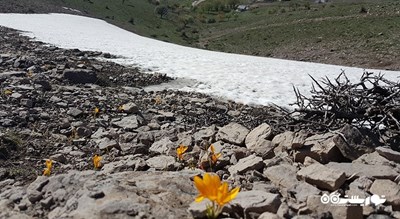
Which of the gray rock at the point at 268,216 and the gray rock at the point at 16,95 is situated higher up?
the gray rock at the point at 268,216

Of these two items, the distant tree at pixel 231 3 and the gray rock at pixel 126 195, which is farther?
the distant tree at pixel 231 3

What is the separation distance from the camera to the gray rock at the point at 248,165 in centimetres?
387

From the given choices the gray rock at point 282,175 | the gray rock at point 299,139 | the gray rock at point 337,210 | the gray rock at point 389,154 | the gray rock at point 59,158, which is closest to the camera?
the gray rock at point 337,210

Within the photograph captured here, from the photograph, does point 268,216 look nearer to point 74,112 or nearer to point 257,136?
point 257,136

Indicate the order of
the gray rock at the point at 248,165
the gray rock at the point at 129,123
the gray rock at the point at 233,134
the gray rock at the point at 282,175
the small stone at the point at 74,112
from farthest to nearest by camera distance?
1. the small stone at the point at 74,112
2. the gray rock at the point at 129,123
3. the gray rock at the point at 233,134
4. the gray rock at the point at 248,165
5. the gray rock at the point at 282,175

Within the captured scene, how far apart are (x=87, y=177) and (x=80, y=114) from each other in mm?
3921

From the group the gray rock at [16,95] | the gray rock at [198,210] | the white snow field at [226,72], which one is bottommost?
the white snow field at [226,72]

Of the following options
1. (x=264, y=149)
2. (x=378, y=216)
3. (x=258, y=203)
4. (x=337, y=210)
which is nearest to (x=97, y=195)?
(x=258, y=203)

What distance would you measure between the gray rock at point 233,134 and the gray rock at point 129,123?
205 cm

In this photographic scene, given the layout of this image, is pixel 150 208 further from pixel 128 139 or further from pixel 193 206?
pixel 128 139

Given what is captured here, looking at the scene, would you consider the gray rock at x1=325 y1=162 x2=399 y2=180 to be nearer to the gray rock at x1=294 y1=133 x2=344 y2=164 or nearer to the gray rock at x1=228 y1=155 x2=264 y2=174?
the gray rock at x1=294 y1=133 x2=344 y2=164

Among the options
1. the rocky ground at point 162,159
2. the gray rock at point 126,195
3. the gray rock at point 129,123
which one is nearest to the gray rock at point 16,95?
the rocky ground at point 162,159

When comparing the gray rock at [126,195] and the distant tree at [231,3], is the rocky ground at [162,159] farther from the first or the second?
the distant tree at [231,3]

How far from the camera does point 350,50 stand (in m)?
25.9
